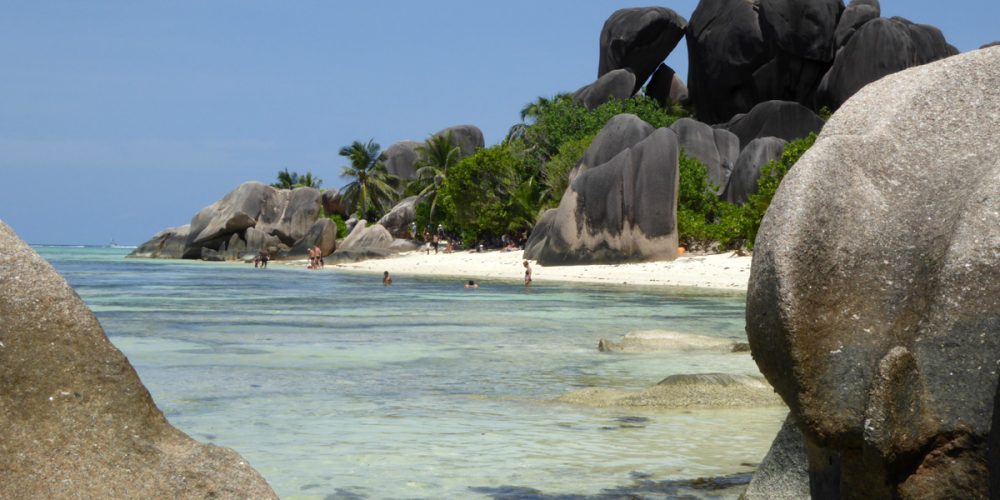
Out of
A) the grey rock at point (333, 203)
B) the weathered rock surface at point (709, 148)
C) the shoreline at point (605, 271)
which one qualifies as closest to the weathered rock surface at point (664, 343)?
the shoreline at point (605, 271)

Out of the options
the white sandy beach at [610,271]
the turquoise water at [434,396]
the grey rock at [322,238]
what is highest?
the grey rock at [322,238]

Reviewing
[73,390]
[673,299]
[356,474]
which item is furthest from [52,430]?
[673,299]

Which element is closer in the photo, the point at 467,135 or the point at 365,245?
the point at 365,245

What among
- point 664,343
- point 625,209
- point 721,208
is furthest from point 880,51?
point 664,343

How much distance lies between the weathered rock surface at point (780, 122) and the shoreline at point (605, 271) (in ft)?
50.5

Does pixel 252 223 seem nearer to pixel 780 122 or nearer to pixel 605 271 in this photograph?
pixel 780 122

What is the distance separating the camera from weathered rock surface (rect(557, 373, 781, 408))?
1005 cm

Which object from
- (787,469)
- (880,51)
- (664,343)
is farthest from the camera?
(880,51)

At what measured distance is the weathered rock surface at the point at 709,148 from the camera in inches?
2188

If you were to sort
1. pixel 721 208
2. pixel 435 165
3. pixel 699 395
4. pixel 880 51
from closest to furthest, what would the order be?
1. pixel 699 395
2. pixel 721 208
3. pixel 880 51
4. pixel 435 165

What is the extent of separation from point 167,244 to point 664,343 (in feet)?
236

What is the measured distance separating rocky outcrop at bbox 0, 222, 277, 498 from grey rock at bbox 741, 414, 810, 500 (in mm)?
2782

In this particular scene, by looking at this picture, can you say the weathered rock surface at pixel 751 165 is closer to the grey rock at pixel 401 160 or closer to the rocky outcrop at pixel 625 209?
the rocky outcrop at pixel 625 209

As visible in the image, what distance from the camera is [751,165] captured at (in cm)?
4962
